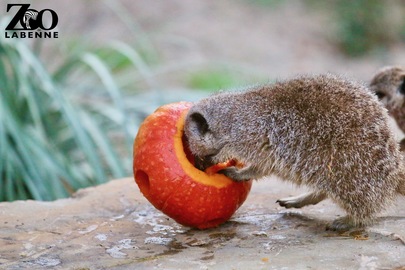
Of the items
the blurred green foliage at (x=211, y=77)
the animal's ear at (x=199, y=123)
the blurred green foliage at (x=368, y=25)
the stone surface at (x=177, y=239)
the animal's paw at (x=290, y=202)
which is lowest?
the stone surface at (x=177, y=239)

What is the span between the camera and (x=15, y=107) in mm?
5383

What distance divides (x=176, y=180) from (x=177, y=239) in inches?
11.2

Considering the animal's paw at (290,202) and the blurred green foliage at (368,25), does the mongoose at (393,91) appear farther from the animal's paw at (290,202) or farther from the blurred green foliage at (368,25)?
the blurred green foliage at (368,25)

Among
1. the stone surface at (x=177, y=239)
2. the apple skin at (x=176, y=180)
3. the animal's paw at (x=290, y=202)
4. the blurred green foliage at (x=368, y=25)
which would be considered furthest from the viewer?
the blurred green foliage at (x=368, y=25)

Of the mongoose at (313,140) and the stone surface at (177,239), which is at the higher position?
the mongoose at (313,140)

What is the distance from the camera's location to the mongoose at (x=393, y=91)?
16.3ft

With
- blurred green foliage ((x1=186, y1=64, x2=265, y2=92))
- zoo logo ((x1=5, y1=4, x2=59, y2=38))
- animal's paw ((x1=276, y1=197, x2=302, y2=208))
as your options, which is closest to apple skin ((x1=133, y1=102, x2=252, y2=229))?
animal's paw ((x1=276, y1=197, x2=302, y2=208))

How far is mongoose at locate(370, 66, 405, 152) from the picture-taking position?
4973 millimetres

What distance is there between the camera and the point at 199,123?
124 inches

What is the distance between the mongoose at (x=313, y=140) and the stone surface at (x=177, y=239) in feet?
0.59

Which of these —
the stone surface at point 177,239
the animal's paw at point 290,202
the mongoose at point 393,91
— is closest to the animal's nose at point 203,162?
the stone surface at point 177,239

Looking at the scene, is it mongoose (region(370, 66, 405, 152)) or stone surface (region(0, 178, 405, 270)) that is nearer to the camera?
stone surface (region(0, 178, 405, 270))

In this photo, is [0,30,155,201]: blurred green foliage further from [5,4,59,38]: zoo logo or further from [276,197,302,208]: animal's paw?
[276,197,302,208]: animal's paw

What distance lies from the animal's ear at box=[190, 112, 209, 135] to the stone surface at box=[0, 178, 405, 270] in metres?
0.45
